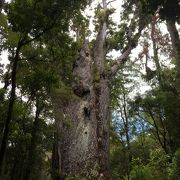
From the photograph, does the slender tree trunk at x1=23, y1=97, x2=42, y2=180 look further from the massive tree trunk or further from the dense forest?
the massive tree trunk

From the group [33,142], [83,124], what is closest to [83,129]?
[83,124]

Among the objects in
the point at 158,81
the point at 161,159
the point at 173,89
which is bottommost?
the point at 161,159

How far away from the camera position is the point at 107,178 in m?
8.30

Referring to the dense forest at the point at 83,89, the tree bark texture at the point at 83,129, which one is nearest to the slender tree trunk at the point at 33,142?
the dense forest at the point at 83,89

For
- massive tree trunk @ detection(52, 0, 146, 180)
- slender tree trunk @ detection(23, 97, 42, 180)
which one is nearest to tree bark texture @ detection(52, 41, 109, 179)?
massive tree trunk @ detection(52, 0, 146, 180)

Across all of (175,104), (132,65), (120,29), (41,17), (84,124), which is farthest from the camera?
(132,65)

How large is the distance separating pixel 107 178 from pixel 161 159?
194 inches

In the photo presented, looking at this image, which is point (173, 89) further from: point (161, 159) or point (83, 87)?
point (83, 87)

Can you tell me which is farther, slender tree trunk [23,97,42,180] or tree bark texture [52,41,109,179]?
slender tree trunk [23,97,42,180]

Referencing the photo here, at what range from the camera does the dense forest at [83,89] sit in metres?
6.45

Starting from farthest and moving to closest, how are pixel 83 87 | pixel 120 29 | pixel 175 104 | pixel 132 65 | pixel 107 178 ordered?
pixel 132 65 < pixel 120 29 < pixel 175 104 < pixel 83 87 < pixel 107 178

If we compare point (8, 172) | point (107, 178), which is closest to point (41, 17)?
point (107, 178)

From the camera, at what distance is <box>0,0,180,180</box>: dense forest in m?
6.45

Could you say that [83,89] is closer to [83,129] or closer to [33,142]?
[83,129]
